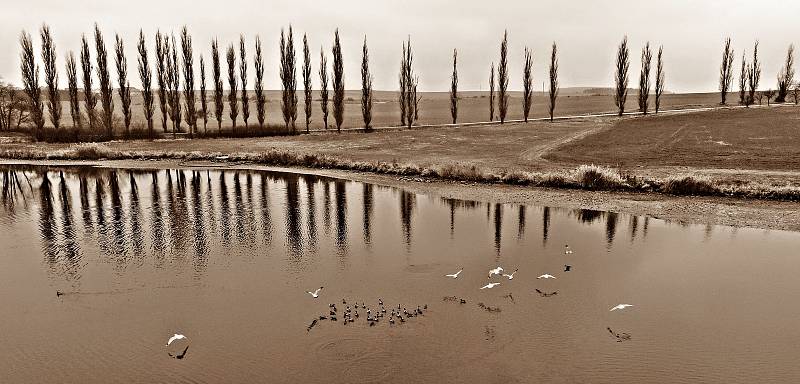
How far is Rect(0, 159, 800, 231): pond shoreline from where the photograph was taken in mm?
15955

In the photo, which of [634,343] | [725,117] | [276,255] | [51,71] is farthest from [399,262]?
[51,71]

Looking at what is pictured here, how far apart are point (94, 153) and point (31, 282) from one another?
3166 centimetres

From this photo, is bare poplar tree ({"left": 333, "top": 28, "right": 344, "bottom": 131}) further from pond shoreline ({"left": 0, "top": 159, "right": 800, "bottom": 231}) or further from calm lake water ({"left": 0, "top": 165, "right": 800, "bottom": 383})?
calm lake water ({"left": 0, "top": 165, "right": 800, "bottom": 383})

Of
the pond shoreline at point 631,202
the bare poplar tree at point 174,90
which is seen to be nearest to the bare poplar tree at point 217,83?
the bare poplar tree at point 174,90

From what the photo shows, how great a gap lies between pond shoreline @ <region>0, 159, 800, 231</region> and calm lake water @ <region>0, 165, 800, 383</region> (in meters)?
1.33

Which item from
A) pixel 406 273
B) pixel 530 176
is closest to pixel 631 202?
pixel 530 176

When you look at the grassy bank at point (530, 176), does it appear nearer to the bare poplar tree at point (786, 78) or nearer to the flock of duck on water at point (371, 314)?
the flock of duck on water at point (371, 314)

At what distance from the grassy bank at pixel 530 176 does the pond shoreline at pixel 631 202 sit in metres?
0.61

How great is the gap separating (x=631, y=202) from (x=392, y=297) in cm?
1314

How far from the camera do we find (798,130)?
127 ft

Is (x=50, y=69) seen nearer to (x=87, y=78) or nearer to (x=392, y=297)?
(x=87, y=78)

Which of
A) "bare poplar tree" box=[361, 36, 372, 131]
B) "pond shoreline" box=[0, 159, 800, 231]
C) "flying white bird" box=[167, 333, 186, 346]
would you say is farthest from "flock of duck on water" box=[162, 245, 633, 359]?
"bare poplar tree" box=[361, 36, 372, 131]

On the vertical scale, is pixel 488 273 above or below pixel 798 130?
below

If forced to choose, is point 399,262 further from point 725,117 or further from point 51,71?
point 51,71
